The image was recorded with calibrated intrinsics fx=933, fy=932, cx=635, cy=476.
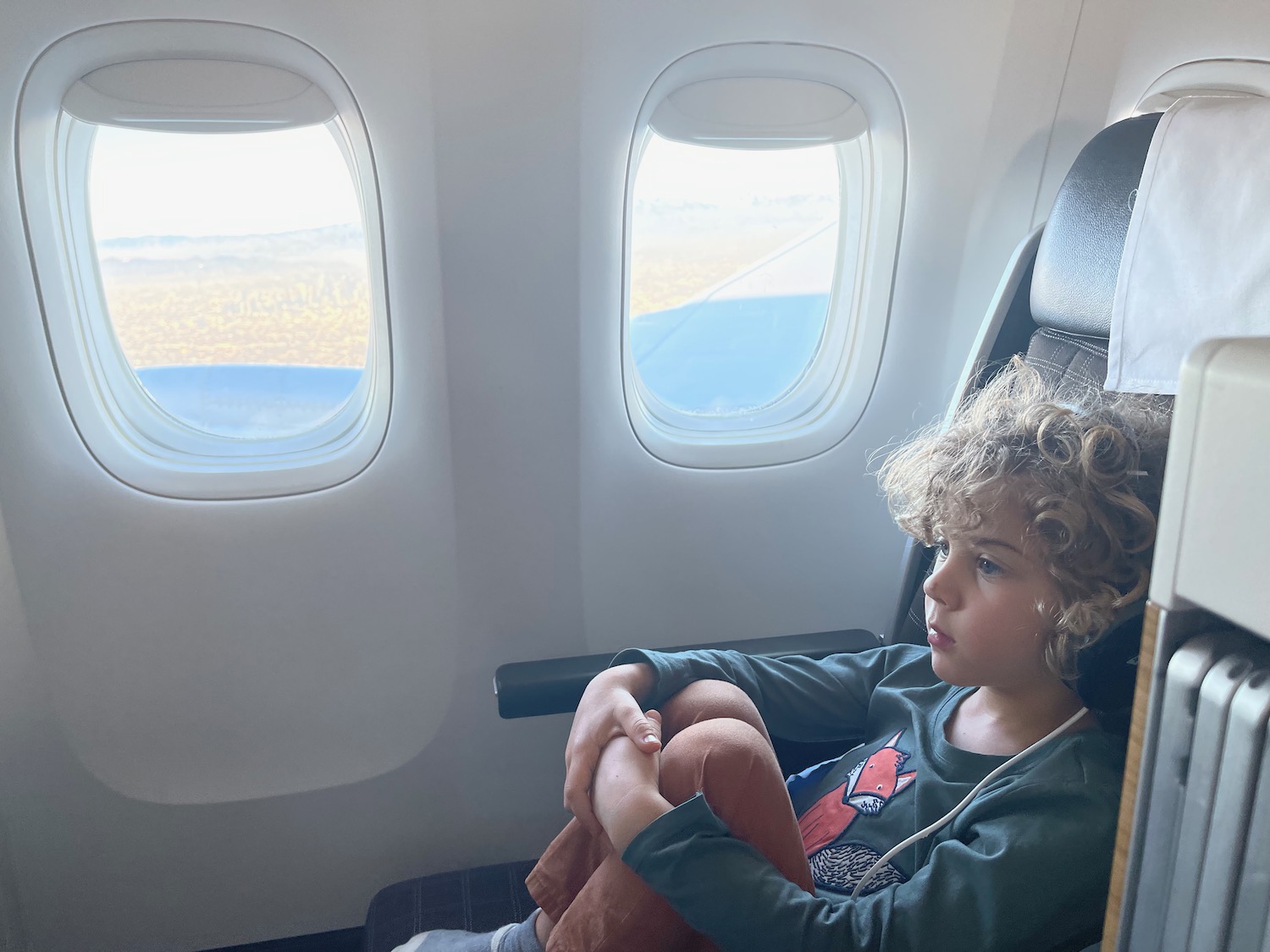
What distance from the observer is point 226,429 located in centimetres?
178

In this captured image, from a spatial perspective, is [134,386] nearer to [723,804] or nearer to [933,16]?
[723,804]

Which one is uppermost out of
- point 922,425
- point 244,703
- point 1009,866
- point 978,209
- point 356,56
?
point 356,56

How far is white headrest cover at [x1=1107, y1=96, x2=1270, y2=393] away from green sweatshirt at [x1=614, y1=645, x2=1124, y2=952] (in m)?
0.48

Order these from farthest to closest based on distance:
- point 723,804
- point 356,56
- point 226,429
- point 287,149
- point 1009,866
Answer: point 226,429
point 287,149
point 356,56
point 723,804
point 1009,866

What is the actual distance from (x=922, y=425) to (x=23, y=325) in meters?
1.68

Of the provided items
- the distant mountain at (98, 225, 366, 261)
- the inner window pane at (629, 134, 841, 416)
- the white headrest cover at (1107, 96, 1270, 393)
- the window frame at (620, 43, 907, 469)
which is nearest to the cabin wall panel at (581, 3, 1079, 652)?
the window frame at (620, 43, 907, 469)

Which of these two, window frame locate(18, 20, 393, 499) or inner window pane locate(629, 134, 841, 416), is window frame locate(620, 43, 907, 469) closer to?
inner window pane locate(629, 134, 841, 416)

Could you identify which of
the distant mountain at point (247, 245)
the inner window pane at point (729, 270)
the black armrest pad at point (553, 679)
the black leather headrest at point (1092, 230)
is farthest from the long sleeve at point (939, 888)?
the distant mountain at point (247, 245)

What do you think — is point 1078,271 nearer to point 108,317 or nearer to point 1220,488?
point 1220,488

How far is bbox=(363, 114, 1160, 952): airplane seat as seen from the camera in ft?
→ 4.12

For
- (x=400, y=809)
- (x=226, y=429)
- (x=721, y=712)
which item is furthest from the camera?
(x=400, y=809)

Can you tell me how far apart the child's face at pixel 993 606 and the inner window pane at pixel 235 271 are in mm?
1153

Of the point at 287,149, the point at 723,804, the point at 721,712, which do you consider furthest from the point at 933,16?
the point at 723,804

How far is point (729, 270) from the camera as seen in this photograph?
6.25 ft
